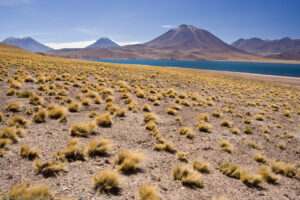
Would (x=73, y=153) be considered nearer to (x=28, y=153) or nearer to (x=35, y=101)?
(x=28, y=153)

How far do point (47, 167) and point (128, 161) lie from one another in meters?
1.82

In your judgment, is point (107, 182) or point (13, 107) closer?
point (107, 182)

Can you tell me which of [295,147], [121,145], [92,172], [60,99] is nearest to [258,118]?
[295,147]

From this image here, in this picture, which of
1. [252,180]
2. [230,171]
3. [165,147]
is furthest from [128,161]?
[252,180]

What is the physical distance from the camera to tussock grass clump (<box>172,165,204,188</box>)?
3.89 metres

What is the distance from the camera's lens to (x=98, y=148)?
4.59 m

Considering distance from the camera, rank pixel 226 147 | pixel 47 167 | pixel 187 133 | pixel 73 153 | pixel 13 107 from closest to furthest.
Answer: pixel 47 167 < pixel 73 153 < pixel 226 147 < pixel 13 107 < pixel 187 133

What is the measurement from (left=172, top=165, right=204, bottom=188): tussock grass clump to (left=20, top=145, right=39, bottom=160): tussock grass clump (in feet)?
11.6

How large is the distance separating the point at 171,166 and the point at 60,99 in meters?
7.74

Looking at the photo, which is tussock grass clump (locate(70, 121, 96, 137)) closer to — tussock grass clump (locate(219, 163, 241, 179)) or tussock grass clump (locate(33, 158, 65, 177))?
tussock grass clump (locate(33, 158, 65, 177))

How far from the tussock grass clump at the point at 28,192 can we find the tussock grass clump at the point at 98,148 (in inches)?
63.6

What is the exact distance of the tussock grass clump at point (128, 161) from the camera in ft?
13.3

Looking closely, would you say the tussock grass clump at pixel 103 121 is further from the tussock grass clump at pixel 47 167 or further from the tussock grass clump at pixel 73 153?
the tussock grass clump at pixel 47 167

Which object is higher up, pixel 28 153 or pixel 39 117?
pixel 39 117
